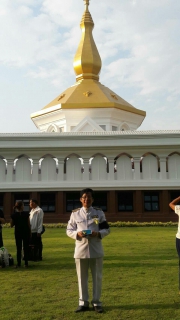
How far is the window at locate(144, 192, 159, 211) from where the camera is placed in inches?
840

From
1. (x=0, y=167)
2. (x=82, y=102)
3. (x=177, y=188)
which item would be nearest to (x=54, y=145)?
(x=0, y=167)

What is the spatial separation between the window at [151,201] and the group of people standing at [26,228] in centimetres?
1230

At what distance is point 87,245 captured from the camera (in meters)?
5.57

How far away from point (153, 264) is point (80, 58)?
91.6 ft

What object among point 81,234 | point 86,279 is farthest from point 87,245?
point 86,279

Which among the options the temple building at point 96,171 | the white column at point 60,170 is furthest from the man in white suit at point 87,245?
the white column at point 60,170

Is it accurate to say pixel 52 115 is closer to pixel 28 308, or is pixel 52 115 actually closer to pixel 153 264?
pixel 153 264

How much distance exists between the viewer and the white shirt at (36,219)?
9.55 m

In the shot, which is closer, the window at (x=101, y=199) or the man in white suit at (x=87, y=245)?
the man in white suit at (x=87, y=245)

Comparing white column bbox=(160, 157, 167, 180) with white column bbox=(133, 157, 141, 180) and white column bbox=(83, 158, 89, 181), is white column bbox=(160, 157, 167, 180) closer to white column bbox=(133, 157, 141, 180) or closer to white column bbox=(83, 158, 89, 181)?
white column bbox=(133, 157, 141, 180)

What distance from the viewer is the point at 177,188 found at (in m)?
21.3

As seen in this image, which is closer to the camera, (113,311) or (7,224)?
(113,311)

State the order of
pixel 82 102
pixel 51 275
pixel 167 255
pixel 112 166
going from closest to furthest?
pixel 51 275, pixel 167 255, pixel 112 166, pixel 82 102

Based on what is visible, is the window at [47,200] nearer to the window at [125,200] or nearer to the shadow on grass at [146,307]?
the window at [125,200]
